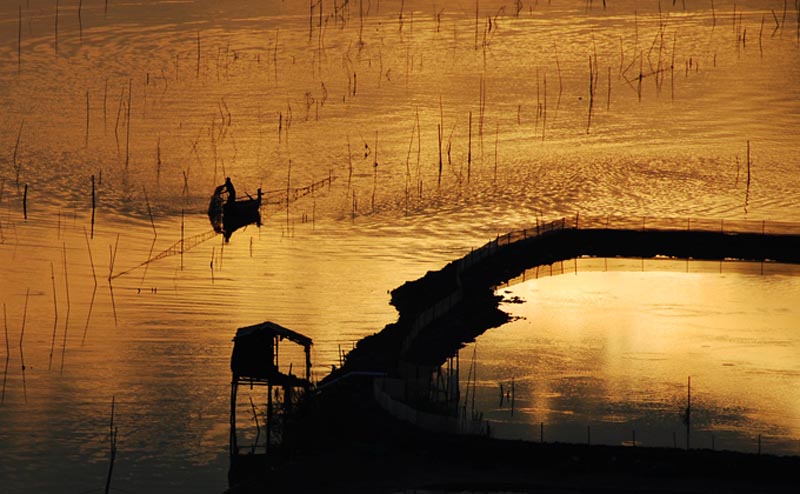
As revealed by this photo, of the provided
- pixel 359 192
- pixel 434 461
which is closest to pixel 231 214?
pixel 359 192

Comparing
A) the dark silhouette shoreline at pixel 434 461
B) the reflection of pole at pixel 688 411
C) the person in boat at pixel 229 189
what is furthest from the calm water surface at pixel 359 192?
the dark silhouette shoreline at pixel 434 461

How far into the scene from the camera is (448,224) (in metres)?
69.9

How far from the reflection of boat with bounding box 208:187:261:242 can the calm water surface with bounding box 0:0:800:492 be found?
651 millimetres

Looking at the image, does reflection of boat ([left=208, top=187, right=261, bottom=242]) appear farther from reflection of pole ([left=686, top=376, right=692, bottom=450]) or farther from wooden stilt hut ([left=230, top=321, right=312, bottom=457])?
reflection of pole ([left=686, top=376, right=692, bottom=450])

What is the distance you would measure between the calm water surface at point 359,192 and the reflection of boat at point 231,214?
2.14ft

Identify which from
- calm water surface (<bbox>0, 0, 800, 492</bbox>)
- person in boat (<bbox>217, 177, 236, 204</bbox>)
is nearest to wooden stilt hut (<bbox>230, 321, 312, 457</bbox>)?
calm water surface (<bbox>0, 0, 800, 492</bbox>)

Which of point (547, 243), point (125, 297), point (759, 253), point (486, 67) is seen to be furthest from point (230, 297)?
point (486, 67)

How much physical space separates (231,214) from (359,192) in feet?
23.9

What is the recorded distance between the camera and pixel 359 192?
74.2 m

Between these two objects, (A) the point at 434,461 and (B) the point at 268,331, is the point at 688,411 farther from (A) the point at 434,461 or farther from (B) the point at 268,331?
(B) the point at 268,331

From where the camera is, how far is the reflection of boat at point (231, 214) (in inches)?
2721

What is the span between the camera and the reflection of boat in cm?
6912

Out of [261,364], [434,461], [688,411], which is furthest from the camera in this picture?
[688,411]

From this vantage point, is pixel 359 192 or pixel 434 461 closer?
pixel 434 461
